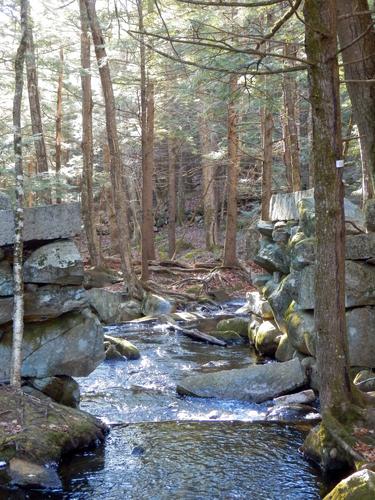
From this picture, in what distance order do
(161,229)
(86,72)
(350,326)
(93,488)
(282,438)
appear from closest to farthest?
(93,488) → (282,438) → (350,326) → (86,72) → (161,229)

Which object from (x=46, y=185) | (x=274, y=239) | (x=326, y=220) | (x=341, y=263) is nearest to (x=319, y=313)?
(x=341, y=263)

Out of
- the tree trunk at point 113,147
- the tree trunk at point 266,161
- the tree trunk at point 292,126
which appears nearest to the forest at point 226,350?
the tree trunk at point 292,126

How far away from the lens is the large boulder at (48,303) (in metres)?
7.10

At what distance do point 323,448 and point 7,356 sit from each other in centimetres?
396

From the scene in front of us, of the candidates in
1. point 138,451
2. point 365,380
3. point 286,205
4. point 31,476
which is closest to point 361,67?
point 286,205

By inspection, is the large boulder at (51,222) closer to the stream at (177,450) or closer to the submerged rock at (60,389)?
the submerged rock at (60,389)

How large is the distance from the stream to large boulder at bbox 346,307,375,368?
1.61 metres

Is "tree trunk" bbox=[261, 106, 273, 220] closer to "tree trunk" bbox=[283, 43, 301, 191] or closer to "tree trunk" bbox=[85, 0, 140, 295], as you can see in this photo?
"tree trunk" bbox=[283, 43, 301, 191]

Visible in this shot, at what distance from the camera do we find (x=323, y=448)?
5.99 m

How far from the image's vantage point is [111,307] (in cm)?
1595

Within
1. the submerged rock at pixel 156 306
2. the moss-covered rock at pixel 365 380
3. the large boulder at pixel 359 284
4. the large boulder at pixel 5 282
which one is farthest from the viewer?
the submerged rock at pixel 156 306

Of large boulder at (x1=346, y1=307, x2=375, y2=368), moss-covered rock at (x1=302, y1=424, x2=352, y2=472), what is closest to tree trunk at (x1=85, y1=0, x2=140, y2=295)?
large boulder at (x1=346, y1=307, x2=375, y2=368)

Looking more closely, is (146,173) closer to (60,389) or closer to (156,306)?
(156,306)

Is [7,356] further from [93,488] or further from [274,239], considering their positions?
[274,239]
